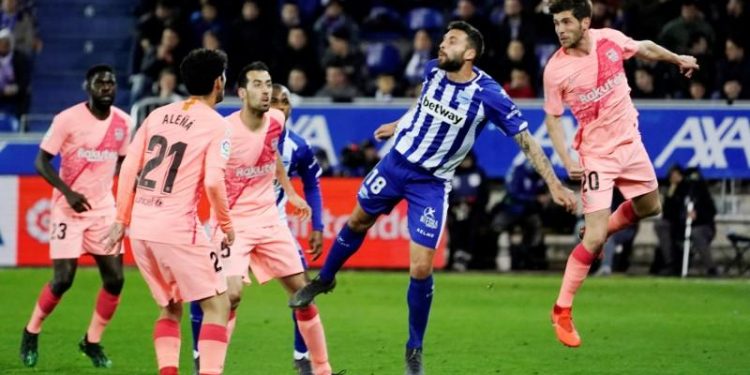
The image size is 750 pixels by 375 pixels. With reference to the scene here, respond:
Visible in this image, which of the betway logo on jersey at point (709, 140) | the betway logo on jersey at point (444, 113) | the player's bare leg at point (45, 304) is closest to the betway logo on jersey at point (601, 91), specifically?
the betway logo on jersey at point (444, 113)

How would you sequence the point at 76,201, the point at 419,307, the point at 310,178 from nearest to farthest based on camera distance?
the point at 419,307 → the point at 310,178 → the point at 76,201

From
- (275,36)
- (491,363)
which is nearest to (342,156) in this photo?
(275,36)

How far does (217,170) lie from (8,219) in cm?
1219

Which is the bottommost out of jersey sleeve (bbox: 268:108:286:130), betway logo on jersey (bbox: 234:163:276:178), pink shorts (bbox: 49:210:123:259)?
pink shorts (bbox: 49:210:123:259)

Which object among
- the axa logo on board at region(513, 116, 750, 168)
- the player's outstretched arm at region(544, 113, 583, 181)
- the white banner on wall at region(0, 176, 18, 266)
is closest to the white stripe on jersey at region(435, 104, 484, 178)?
the player's outstretched arm at region(544, 113, 583, 181)

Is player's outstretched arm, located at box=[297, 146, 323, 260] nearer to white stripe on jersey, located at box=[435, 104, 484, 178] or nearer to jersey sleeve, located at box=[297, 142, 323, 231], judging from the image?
jersey sleeve, located at box=[297, 142, 323, 231]

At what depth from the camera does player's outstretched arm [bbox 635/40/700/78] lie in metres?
11.4

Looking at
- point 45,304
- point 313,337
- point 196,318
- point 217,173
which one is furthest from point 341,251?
point 45,304

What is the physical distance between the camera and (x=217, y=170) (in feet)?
30.9

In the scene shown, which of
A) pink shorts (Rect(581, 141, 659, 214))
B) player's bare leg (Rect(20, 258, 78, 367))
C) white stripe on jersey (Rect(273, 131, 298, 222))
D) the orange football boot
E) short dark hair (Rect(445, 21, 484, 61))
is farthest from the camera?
player's bare leg (Rect(20, 258, 78, 367))

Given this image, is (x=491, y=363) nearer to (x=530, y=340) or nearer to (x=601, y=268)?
(x=530, y=340)

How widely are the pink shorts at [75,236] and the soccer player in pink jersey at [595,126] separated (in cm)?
399

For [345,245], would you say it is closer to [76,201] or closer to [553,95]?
[553,95]

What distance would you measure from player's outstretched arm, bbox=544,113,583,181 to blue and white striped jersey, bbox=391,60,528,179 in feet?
1.88
